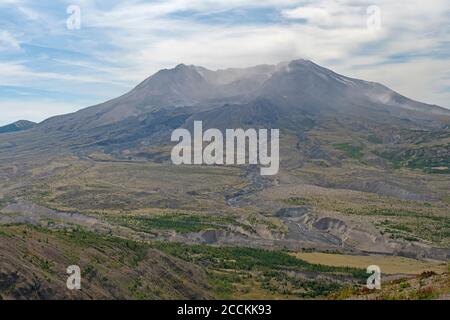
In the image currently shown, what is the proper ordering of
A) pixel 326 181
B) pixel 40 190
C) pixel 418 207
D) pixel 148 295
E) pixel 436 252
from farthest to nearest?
pixel 326 181, pixel 40 190, pixel 418 207, pixel 436 252, pixel 148 295

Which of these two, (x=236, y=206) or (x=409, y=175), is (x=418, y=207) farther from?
(x=409, y=175)

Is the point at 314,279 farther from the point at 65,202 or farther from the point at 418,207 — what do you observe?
the point at 65,202

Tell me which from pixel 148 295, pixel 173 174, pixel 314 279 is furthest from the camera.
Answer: pixel 173 174

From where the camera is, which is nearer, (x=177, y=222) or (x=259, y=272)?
(x=259, y=272)

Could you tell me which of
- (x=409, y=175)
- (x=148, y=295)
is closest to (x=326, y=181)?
(x=409, y=175)

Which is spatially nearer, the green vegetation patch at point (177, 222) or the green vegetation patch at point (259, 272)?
the green vegetation patch at point (259, 272)

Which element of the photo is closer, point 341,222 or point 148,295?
point 148,295

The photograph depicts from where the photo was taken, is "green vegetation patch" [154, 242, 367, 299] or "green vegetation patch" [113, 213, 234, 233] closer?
"green vegetation patch" [154, 242, 367, 299]

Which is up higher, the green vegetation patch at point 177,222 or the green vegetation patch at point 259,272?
the green vegetation patch at point 177,222

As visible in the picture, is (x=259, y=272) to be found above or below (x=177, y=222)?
below

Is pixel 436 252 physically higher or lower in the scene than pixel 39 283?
lower

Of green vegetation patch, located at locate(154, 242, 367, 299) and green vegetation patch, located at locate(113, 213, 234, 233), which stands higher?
green vegetation patch, located at locate(113, 213, 234, 233)
